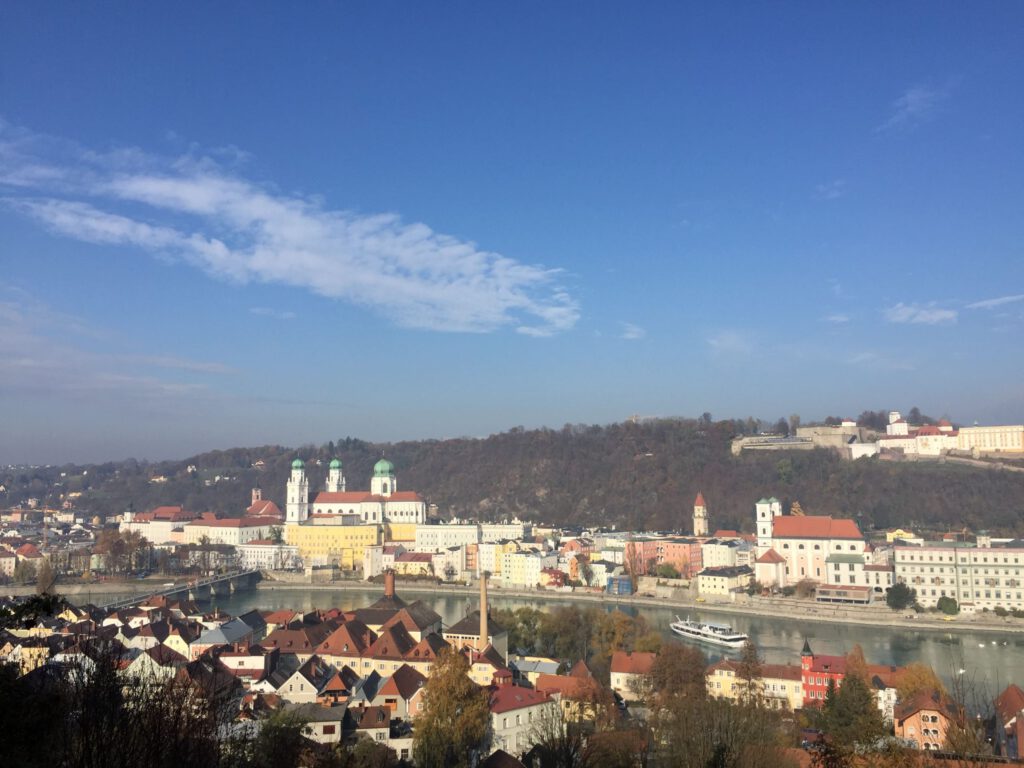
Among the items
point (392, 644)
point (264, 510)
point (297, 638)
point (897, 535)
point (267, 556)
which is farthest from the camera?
point (264, 510)

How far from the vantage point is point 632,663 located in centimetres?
1304

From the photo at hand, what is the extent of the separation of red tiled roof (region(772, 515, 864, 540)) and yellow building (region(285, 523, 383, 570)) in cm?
1693

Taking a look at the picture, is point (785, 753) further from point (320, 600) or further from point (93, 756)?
point (320, 600)

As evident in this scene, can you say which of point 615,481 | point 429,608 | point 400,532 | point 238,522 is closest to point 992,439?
point 615,481

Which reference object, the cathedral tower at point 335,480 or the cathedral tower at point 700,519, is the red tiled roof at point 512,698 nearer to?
the cathedral tower at point 700,519

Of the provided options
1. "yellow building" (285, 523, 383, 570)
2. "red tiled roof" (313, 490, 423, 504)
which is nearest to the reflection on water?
"yellow building" (285, 523, 383, 570)

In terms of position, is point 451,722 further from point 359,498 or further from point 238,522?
point 238,522

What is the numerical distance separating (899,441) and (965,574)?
2173 centimetres

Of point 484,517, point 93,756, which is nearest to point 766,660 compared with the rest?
point 93,756

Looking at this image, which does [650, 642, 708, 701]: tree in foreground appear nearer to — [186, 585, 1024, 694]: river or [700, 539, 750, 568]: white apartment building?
[186, 585, 1024, 694]: river

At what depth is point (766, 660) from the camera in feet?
51.4

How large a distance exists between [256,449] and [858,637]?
64123 mm

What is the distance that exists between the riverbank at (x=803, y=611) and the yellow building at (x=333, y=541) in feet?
23.7

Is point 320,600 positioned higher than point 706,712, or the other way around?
point 706,712
